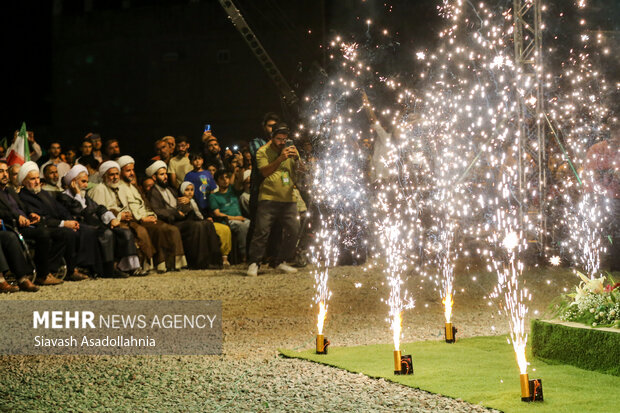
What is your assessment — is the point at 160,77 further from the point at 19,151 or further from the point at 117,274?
the point at 117,274

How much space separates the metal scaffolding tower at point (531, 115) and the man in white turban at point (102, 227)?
595 cm

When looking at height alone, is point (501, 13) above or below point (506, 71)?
above

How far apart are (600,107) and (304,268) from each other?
5677 millimetres

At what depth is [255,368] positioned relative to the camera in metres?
5.55

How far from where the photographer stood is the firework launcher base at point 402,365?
5.25 meters

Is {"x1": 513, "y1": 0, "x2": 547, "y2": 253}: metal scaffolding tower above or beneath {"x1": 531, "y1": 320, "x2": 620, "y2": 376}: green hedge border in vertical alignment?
above

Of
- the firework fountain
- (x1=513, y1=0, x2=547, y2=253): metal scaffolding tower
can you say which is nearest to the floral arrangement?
(x1=513, y1=0, x2=547, y2=253): metal scaffolding tower

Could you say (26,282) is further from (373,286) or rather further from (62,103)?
(62,103)

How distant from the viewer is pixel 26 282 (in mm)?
9875

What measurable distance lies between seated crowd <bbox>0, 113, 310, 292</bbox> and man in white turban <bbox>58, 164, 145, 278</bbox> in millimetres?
15

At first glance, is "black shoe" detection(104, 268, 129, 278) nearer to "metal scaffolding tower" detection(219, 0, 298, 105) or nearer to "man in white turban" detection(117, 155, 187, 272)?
"man in white turban" detection(117, 155, 187, 272)

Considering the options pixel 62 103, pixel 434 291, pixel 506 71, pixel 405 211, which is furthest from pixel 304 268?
pixel 62 103

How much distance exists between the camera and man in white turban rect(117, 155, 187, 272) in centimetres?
1246

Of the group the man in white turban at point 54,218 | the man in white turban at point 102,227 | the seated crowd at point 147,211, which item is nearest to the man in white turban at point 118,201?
the seated crowd at point 147,211
